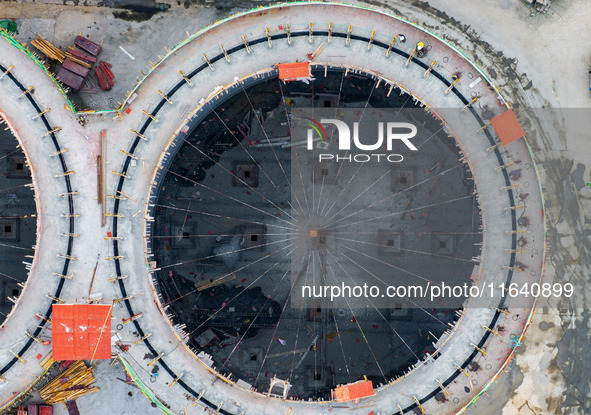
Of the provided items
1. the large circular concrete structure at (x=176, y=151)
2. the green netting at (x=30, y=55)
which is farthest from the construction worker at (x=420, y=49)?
the green netting at (x=30, y=55)

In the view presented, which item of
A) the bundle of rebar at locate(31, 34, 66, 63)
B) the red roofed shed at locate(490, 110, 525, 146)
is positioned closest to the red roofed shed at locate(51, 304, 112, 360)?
the bundle of rebar at locate(31, 34, 66, 63)

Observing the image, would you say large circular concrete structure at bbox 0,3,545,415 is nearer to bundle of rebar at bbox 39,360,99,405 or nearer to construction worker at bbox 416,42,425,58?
construction worker at bbox 416,42,425,58

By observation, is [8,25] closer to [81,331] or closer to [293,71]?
[293,71]

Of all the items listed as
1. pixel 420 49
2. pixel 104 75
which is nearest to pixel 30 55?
pixel 104 75

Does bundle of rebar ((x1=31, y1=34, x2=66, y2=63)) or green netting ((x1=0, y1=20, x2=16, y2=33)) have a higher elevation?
green netting ((x1=0, y1=20, x2=16, y2=33))

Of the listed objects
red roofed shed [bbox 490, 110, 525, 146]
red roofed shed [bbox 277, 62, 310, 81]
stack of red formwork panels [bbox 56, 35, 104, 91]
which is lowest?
red roofed shed [bbox 490, 110, 525, 146]

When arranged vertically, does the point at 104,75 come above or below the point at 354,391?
above
